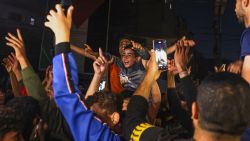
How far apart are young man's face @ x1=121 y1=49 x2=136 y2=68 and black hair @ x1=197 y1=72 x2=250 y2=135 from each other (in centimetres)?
326

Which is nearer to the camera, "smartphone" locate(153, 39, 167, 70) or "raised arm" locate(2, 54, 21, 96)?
"smartphone" locate(153, 39, 167, 70)

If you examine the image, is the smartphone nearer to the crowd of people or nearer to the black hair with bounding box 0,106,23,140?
the crowd of people

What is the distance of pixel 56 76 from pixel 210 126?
77cm

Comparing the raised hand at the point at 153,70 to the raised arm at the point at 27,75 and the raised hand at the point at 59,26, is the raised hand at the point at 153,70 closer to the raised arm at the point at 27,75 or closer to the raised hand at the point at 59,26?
the raised hand at the point at 59,26

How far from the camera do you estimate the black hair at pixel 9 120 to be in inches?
80.2

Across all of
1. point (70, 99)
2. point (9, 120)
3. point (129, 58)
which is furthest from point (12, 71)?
point (70, 99)

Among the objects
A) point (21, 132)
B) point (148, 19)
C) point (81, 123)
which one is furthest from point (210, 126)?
point (148, 19)

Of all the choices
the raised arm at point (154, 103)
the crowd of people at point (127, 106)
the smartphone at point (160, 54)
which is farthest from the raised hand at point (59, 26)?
the raised arm at point (154, 103)

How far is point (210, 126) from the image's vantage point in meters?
1.33

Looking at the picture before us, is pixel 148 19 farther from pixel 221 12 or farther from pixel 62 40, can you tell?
pixel 62 40

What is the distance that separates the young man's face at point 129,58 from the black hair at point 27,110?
2287mm

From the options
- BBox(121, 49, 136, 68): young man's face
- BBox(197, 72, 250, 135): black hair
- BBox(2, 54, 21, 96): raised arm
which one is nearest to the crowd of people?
BBox(197, 72, 250, 135): black hair

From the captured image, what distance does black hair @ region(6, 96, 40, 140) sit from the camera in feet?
7.31

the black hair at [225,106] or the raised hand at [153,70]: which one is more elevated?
the raised hand at [153,70]
